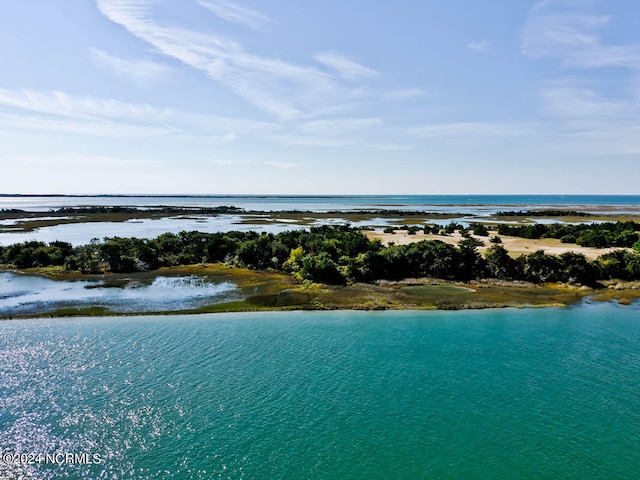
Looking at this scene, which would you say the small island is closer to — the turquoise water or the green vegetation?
the green vegetation

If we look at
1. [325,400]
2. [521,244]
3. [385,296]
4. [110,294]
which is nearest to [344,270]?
[385,296]

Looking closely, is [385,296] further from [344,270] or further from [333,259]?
[333,259]

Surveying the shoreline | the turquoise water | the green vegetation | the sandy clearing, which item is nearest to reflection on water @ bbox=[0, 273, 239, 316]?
the shoreline

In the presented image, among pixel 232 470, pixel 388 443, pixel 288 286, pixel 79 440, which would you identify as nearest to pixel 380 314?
pixel 288 286

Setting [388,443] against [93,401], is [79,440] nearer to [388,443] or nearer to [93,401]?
[93,401]

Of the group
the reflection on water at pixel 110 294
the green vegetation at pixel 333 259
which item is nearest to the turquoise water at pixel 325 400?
the reflection on water at pixel 110 294

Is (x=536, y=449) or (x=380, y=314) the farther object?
(x=380, y=314)
